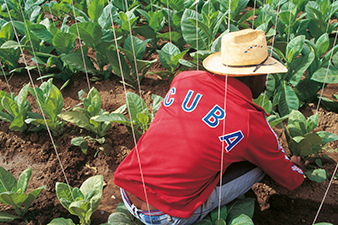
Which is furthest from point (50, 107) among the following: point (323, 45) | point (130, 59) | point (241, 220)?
point (323, 45)

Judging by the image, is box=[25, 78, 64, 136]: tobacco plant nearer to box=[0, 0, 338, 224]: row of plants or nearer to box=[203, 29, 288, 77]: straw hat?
box=[0, 0, 338, 224]: row of plants

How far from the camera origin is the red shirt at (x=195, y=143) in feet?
5.00

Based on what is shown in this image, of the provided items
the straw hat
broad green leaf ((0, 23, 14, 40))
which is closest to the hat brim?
the straw hat

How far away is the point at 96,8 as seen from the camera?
3264 mm

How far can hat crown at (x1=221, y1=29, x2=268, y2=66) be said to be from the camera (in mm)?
1642

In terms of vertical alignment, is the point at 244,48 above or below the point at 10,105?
above

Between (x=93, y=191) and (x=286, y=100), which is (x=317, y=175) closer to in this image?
(x=286, y=100)

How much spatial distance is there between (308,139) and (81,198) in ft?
5.39

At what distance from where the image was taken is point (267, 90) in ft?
9.23

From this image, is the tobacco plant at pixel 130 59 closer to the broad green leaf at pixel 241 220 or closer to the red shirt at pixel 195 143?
the red shirt at pixel 195 143

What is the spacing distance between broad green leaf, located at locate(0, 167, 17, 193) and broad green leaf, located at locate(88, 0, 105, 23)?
201 cm

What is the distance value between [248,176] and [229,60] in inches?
29.6

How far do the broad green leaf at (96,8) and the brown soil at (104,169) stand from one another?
2.76 feet

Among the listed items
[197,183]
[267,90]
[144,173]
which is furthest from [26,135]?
[267,90]
